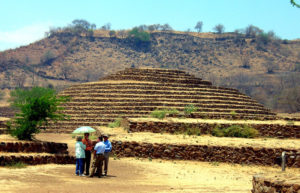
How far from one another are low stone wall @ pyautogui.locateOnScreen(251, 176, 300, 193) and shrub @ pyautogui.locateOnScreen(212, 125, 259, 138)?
1363 centimetres

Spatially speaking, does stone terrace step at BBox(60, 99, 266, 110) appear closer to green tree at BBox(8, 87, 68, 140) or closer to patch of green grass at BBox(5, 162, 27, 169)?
green tree at BBox(8, 87, 68, 140)

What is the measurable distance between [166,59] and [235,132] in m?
69.7

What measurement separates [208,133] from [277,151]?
5991 millimetres

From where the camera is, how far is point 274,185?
8.59 meters

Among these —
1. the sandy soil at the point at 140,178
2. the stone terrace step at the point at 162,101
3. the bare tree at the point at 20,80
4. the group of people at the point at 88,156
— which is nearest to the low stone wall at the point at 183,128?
the sandy soil at the point at 140,178

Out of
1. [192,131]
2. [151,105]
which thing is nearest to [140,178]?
[192,131]

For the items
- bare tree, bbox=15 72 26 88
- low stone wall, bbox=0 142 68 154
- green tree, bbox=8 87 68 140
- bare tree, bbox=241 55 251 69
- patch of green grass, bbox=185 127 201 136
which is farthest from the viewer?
bare tree, bbox=241 55 251 69

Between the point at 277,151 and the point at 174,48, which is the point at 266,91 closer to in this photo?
the point at 174,48

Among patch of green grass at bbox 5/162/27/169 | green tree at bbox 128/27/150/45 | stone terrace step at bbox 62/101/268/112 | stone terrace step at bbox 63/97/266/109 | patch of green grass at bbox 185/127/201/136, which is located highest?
green tree at bbox 128/27/150/45

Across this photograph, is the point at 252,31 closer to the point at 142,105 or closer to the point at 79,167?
the point at 142,105

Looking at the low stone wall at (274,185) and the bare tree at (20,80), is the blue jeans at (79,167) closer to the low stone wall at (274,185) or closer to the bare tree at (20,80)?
the low stone wall at (274,185)

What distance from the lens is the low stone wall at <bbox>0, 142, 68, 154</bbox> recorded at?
557 inches

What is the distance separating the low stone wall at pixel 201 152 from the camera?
1777cm

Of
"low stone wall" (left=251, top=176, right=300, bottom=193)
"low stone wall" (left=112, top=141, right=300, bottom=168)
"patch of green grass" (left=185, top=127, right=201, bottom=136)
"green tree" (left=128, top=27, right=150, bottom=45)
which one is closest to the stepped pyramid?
"patch of green grass" (left=185, top=127, right=201, bottom=136)
